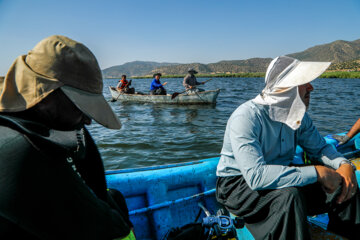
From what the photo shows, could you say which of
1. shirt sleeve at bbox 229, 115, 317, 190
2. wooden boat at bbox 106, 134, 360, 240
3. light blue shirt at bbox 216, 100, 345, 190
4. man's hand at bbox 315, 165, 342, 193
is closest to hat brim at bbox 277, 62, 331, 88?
light blue shirt at bbox 216, 100, 345, 190

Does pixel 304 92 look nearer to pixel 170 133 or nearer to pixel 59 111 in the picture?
pixel 59 111

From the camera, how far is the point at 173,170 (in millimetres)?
2682

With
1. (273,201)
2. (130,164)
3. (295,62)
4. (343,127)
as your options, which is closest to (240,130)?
(273,201)

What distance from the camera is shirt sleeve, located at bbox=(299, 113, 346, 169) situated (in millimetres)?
2277

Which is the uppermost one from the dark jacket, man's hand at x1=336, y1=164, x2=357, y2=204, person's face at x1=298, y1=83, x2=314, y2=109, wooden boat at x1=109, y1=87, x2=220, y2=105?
person's face at x1=298, y1=83, x2=314, y2=109

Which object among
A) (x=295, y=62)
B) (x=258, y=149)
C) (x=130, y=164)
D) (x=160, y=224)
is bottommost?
(x=130, y=164)

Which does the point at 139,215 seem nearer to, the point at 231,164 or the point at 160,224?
the point at 160,224

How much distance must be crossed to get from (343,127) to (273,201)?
985 centimetres

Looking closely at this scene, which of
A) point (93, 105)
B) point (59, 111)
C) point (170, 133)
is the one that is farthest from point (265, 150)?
point (170, 133)

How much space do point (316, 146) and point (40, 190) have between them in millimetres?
2427

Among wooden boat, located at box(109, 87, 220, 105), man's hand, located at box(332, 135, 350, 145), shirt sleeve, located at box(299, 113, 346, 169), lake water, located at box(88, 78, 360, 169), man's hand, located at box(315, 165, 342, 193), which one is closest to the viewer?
man's hand, located at box(315, 165, 342, 193)

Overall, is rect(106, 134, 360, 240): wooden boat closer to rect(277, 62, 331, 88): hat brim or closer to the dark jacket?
rect(277, 62, 331, 88): hat brim

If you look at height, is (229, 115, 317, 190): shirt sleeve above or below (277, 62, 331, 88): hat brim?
below

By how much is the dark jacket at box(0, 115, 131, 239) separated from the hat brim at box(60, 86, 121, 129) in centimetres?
13
